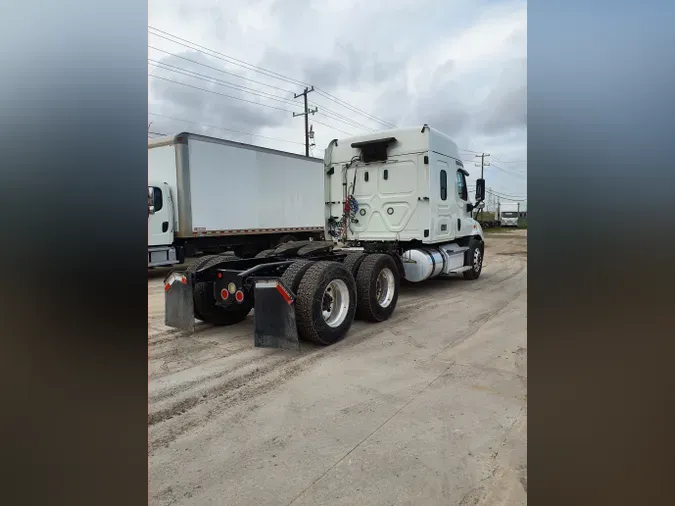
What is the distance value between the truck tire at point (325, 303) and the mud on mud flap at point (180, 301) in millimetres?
1492

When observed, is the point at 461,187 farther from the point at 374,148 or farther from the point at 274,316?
the point at 274,316

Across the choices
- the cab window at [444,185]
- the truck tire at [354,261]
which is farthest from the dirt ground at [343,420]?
the cab window at [444,185]

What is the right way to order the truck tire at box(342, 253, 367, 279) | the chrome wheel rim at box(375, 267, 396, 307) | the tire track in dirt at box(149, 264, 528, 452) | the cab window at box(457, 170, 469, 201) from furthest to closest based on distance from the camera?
the cab window at box(457, 170, 469, 201), the chrome wheel rim at box(375, 267, 396, 307), the truck tire at box(342, 253, 367, 279), the tire track in dirt at box(149, 264, 528, 452)

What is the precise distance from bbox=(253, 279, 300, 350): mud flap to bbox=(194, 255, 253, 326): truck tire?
29.8 inches

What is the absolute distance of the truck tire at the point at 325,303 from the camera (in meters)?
4.88

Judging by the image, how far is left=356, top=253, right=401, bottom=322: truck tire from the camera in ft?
19.9

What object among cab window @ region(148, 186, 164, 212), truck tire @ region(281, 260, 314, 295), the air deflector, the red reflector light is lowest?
the red reflector light

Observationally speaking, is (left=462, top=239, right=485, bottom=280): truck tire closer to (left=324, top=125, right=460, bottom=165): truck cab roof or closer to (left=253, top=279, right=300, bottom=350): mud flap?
(left=324, top=125, right=460, bottom=165): truck cab roof

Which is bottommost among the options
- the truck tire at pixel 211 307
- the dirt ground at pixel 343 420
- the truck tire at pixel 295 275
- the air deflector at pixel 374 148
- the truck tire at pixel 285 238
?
the dirt ground at pixel 343 420

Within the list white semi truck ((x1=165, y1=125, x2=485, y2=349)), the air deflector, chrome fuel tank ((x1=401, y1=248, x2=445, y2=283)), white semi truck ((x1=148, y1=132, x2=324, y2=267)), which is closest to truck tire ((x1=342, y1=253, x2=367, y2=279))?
white semi truck ((x1=165, y1=125, x2=485, y2=349))

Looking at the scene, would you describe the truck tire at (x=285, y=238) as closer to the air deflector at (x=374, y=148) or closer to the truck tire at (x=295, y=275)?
the air deflector at (x=374, y=148)
